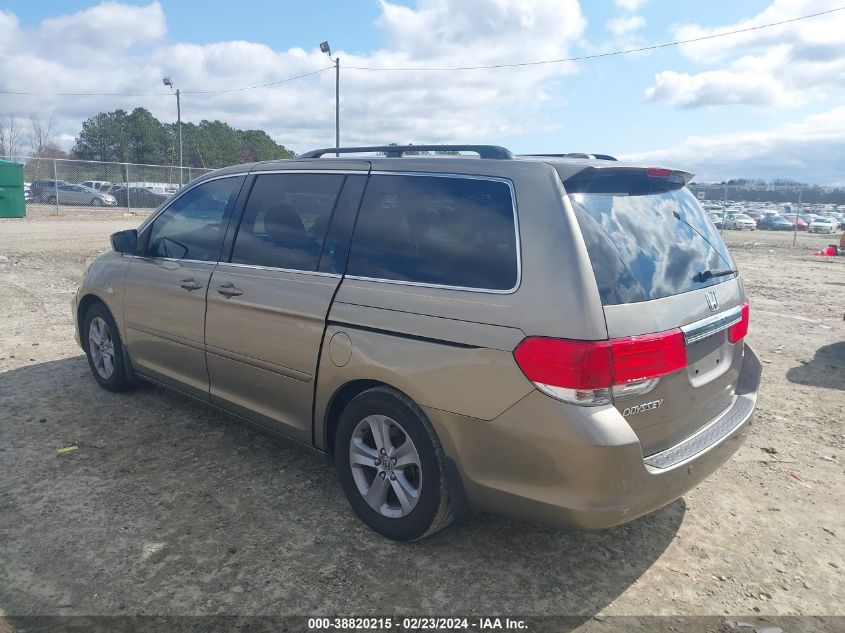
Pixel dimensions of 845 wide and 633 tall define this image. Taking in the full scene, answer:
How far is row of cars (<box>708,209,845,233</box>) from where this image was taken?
3722cm

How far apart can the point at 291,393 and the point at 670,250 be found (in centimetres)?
206

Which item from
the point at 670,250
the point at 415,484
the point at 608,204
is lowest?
the point at 415,484

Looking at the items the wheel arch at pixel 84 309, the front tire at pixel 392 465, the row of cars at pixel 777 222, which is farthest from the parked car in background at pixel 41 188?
the row of cars at pixel 777 222

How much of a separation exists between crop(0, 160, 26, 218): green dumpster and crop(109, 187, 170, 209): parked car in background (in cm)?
1365

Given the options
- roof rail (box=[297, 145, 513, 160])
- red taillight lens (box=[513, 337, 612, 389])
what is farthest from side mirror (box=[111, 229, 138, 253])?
red taillight lens (box=[513, 337, 612, 389])

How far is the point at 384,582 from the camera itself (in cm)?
289

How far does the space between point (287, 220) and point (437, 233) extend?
1136 millimetres

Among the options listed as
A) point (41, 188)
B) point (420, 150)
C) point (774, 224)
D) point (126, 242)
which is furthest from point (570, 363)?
point (774, 224)

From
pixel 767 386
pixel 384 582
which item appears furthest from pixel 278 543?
pixel 767 386

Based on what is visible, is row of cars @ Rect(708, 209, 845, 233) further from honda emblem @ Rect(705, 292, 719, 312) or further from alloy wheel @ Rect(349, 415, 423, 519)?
alloy wheel @ Rect(349, 415, 423, 519)

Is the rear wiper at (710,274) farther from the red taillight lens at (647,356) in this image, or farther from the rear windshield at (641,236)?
the red taillight lens at (647,356)

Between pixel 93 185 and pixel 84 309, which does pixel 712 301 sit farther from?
pixel 93 185

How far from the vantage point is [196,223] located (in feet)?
14.4

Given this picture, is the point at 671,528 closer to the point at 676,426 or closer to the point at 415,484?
the point at 676,426
